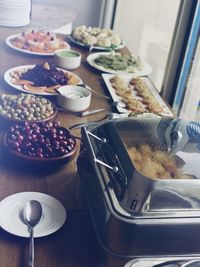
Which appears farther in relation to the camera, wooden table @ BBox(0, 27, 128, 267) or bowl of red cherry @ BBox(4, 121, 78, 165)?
bowl of red cherry @ BBox(4, 121, 78, 165)

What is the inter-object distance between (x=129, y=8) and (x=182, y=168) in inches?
90.5

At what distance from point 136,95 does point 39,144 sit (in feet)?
1.97

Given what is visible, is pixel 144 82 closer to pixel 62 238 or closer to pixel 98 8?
pixel 62 238

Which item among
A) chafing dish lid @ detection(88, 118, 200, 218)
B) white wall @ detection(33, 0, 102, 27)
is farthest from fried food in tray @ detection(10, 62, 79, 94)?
white wall @ detection(33, 0, 102, 27)

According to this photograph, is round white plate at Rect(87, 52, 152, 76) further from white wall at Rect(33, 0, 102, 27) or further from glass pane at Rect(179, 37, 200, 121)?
white wall at Rect(33, 0, 102, 27)

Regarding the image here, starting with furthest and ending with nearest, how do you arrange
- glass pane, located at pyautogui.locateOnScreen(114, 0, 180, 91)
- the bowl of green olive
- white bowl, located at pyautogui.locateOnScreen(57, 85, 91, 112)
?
1. glass pane, located at pyautogui.locateOnScreen(114, 0, 180, 91)
2. white bowl, located at pyautogui.locateOnScreen(57, 85, 91, 112)
3. the bowl of green olive

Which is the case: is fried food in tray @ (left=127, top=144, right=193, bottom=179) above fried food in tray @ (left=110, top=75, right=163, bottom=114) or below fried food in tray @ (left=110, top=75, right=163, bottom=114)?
above

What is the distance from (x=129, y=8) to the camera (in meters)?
2.88

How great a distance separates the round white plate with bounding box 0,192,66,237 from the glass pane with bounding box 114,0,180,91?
186cm

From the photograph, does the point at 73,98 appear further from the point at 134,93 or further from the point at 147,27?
the point at 147,27

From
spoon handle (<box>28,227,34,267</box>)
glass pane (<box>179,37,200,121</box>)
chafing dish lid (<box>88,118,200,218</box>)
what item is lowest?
glass pane (<box>179,37,200,121</box>)

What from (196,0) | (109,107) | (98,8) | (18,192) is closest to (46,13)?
(98,8)

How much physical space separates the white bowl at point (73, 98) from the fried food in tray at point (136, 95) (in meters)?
0.15

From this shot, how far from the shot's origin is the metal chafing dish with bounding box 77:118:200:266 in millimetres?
706
